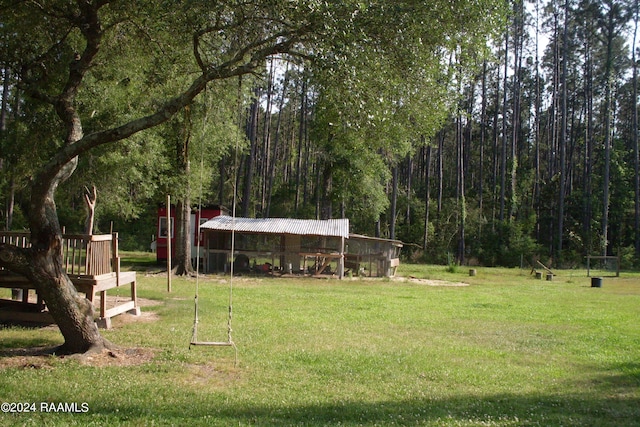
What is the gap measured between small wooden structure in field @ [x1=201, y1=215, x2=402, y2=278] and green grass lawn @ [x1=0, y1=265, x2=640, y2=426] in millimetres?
9946

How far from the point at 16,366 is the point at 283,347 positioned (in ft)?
12.1

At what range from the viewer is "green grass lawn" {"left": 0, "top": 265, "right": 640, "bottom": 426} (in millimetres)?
5484

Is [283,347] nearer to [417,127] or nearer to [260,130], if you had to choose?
[417,127]

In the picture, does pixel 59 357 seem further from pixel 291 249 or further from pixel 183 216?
pixel 291 249

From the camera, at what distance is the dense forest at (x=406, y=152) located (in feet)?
27.3

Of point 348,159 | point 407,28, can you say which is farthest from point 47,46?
point 348,159

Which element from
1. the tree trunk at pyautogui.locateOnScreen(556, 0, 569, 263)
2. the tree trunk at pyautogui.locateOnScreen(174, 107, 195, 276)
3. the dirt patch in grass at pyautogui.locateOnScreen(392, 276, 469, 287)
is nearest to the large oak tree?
the tree trunk at pyautogui.locateOnScreen(174, 107, 195, 276)

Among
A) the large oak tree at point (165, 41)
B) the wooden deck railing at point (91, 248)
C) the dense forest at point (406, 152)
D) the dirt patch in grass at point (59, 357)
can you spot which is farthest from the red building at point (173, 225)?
the dirt patch in grass at point (59, 357)

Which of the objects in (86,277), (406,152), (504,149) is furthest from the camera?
(504,149)

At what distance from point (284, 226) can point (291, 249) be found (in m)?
1.11

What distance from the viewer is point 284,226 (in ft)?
82.2

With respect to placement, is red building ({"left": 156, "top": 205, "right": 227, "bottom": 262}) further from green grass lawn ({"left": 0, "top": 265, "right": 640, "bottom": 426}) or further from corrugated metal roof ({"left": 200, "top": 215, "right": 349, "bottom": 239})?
green grass lawn ({"left": 0, "top": 265, "right": 640, "bottom": 426})

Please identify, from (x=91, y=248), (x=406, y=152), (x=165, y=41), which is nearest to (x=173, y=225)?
(x=406, y=152)

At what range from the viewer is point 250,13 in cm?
829
